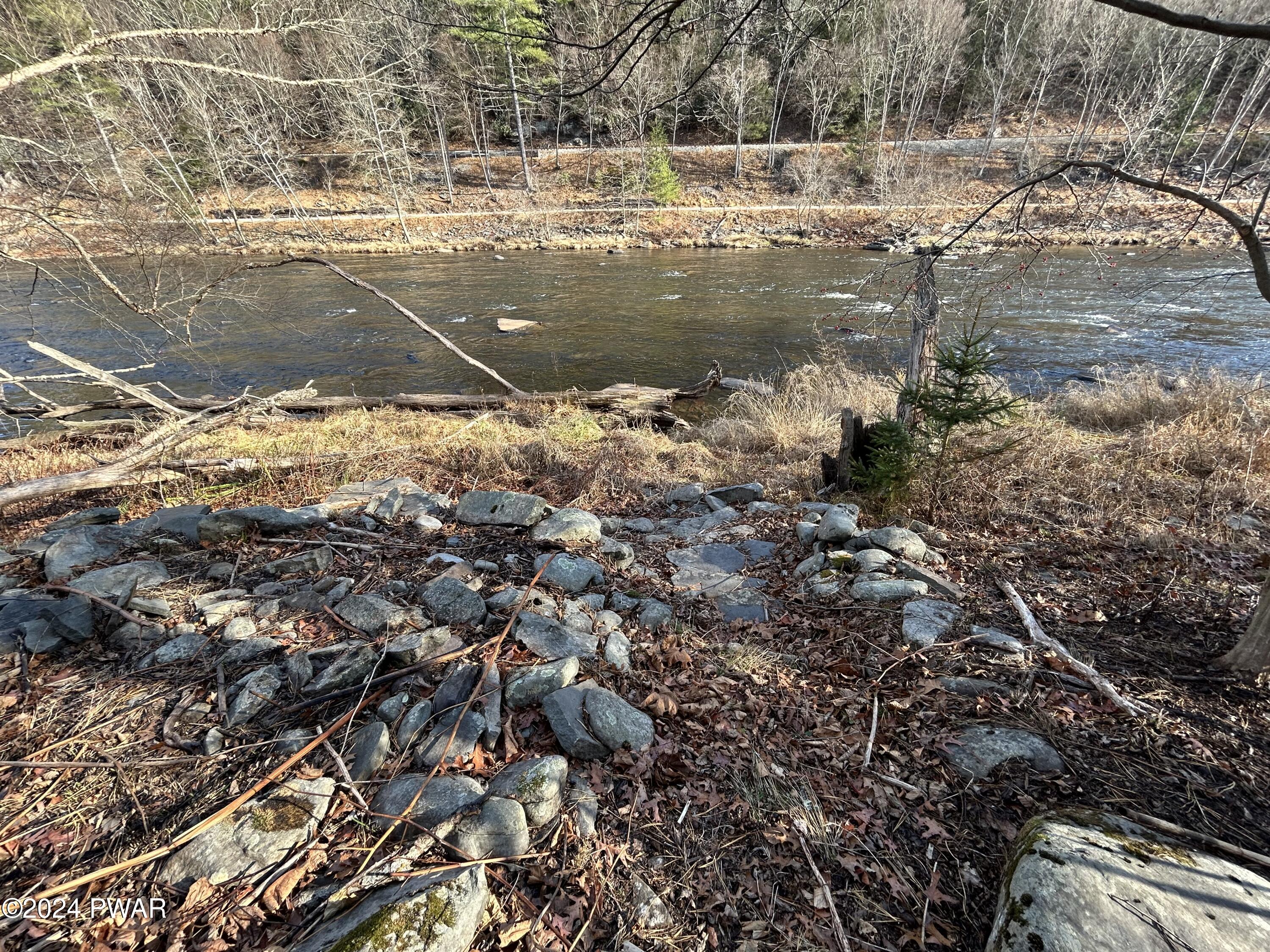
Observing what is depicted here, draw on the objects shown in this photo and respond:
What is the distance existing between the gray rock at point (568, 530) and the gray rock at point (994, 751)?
2546 mm

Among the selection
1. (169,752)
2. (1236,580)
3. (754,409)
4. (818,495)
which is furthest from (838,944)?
(754,409)

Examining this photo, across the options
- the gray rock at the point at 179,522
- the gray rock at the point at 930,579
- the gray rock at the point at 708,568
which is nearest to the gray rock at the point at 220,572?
the gray rock at the point at 179,522

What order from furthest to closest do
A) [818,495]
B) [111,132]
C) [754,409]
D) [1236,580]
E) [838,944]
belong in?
[111,132] < [754,409] < [818,495] < [1236,580] < [838,944]

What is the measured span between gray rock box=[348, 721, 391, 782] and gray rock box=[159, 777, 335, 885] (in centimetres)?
10

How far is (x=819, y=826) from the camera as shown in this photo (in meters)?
2.12

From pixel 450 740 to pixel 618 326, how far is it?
14.6 metres

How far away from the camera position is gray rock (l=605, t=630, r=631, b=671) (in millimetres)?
2861

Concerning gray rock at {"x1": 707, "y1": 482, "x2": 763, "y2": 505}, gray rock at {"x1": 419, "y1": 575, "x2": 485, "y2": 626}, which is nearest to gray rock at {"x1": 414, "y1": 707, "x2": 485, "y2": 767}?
gray rock at {"x1": 419, "y1": 575, "x2": 485, "y2": 626}

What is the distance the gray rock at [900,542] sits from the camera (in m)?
3.78

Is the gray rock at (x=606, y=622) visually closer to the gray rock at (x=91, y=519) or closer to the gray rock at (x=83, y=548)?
the gray rock at (x=83, y=548)

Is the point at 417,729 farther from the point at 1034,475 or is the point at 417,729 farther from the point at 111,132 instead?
the point at 111,132

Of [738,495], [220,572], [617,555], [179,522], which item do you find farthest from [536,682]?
[738,495]

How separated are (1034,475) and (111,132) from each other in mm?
14922

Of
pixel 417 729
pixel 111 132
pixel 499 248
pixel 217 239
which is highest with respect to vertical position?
pixel 111 132
